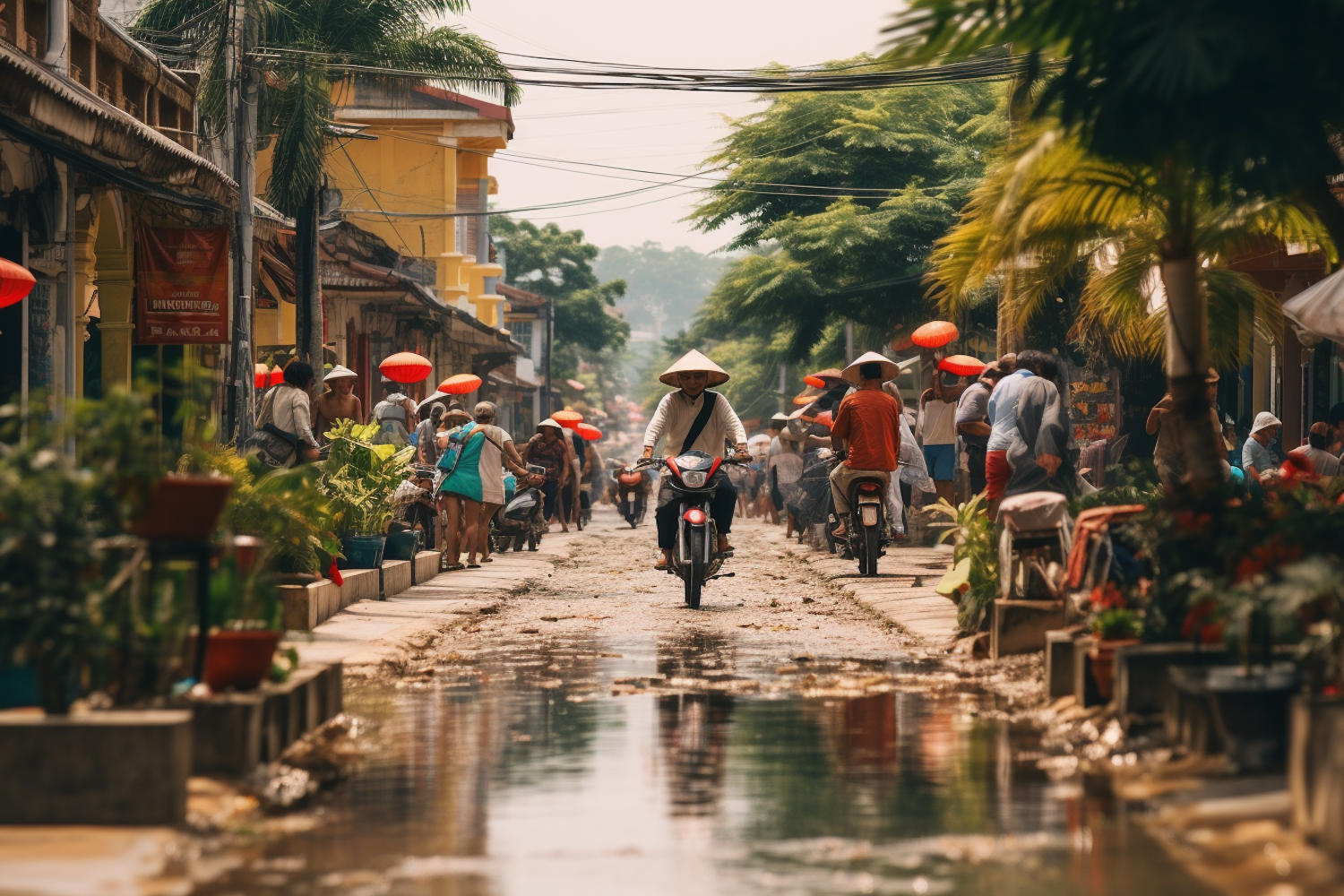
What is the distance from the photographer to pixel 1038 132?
27.9 ft

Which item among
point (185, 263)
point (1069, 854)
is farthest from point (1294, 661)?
point (185, 263)

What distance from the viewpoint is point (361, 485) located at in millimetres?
14234

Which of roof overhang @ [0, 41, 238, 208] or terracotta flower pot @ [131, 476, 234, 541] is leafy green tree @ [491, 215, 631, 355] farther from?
terracotta flower pot @ [131, 476, 234, 541]

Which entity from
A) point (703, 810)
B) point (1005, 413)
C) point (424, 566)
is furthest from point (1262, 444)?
point (703, 810)

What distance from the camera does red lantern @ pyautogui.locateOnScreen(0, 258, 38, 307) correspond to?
12352 mm

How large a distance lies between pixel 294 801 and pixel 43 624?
1.16m

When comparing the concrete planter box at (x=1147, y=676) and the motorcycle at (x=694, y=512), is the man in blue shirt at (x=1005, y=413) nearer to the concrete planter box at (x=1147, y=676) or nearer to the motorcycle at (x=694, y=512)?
the motorcycle at (x=694, y=512)

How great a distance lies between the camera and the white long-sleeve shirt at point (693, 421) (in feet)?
49.0

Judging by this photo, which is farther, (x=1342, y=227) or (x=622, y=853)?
(x=1342, y=227)

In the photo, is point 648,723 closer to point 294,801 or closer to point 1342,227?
point 294,801

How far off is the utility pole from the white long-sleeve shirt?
224 inches

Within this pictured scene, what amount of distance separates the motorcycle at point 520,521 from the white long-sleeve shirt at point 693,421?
7.94 metres

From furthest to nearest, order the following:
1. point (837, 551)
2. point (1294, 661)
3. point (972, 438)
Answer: point (837, 551), point (972, 438), point (1294, 661)

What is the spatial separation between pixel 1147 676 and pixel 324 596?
22.1 ft
